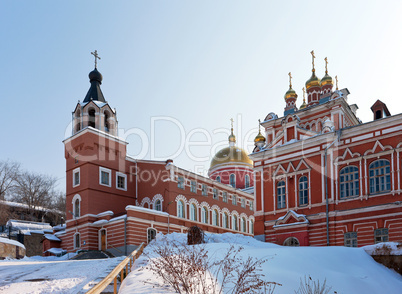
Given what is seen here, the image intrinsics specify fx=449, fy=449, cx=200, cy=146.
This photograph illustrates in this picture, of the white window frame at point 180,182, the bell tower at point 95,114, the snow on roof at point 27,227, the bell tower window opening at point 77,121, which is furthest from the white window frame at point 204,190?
the snow on roof at point 27,227

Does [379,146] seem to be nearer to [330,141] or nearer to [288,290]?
[330,141]

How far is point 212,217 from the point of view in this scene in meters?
43.0

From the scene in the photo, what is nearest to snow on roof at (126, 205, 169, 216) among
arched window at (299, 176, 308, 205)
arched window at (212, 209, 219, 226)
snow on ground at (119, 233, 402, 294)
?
arched window at (212, 209, 219, 226)

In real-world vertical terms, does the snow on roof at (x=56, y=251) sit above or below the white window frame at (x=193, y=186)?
below

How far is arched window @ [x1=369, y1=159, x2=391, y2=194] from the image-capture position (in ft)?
83.5

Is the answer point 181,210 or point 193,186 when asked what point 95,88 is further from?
point 181,210

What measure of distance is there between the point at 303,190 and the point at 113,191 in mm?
15494

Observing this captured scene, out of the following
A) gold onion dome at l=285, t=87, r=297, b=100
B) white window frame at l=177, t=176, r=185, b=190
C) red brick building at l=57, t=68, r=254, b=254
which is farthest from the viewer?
gold onion dome at l=285, t=87, r=297, b=100

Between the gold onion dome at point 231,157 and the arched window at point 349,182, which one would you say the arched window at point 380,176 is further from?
the gold onion dome at point 231,157

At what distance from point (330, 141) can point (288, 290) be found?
60.9 ft

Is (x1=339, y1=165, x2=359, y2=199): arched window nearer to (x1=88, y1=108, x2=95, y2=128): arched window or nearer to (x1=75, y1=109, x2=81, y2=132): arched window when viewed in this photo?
→ (x1=88, y1=108, x2=95, y2=128): arched window

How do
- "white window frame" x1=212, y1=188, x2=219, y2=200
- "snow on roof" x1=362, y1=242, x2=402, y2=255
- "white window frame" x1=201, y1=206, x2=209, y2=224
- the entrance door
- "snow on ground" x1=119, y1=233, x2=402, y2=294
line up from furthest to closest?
1. "white window frame" x1=212, y1=188, x2=219, y2=200
2. "white window frame" x1=201, y1=206, x2=209, y2=224
3. the entrance door
4. "snow on roof" x1=362, y1=242, x2=402, y2=255
5. "snow on ground" x1=119, y1=233, x2=402, y2=294

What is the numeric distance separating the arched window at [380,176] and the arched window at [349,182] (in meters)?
0.88

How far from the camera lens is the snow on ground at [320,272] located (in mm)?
10805
